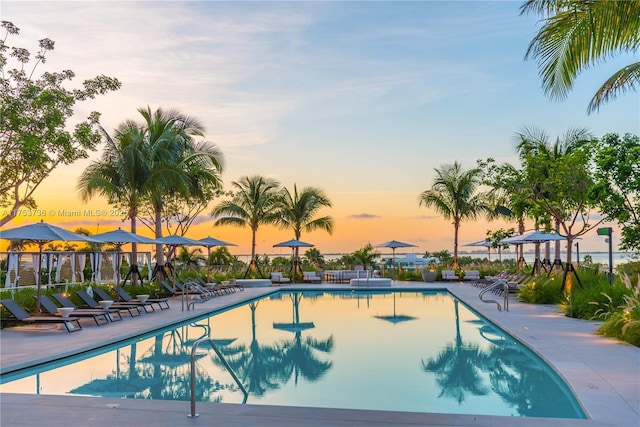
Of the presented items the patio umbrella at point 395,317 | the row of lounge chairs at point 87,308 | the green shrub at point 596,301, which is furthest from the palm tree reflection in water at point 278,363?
the green shrub at point 596,301

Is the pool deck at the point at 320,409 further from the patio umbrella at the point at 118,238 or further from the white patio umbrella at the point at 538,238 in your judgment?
the white patio umbrella at the point at 538,238

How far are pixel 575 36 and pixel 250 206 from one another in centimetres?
2267

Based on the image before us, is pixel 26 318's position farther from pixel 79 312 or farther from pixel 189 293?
pixel 189 293

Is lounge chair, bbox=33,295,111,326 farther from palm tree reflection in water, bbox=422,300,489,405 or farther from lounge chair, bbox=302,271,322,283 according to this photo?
lounge chair, bbox=302,271,322,283

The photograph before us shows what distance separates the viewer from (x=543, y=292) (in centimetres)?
1667

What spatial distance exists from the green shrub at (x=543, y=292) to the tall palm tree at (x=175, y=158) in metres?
12.3

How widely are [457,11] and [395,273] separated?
56.7 feet

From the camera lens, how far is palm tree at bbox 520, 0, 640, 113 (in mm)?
6785

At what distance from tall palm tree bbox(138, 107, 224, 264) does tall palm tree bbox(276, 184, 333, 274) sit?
433 centimetres

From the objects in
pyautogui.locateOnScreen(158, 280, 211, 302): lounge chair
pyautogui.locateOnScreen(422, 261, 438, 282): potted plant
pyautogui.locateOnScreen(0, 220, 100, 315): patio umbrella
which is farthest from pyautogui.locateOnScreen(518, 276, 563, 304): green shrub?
pyautogui.locateOnScreen(0, 220, 100, 315): patio umbrella

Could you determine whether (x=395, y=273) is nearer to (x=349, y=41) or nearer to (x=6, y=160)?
(x=349, y=41)

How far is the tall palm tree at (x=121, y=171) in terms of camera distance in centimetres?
1961

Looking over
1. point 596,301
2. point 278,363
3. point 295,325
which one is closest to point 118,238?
point 295,325

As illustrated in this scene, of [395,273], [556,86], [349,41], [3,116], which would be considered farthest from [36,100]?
[395,273]
